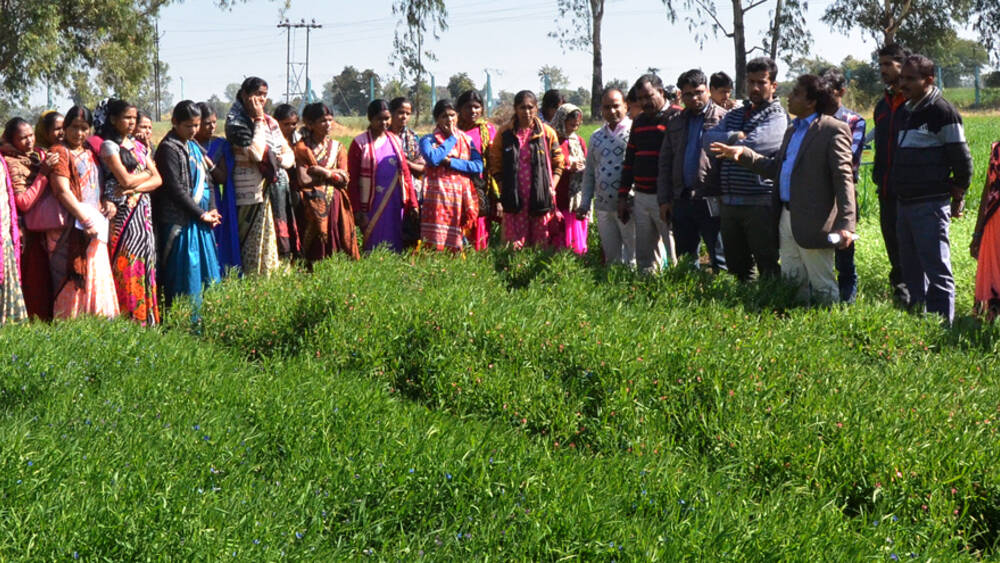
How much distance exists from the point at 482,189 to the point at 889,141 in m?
3.24

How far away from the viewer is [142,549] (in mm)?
3066

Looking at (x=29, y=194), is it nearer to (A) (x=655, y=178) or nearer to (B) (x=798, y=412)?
(A) (x=655, y=178)

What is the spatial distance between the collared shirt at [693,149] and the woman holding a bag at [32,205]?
438 centimetres

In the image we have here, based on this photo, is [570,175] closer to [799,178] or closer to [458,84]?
[799,178]

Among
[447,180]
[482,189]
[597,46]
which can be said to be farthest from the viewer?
[597,46]

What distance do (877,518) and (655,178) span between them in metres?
4.21

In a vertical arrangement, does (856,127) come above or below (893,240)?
above

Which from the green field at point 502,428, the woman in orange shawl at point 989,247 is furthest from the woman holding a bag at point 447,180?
the woman in orange shawl at point 989,247

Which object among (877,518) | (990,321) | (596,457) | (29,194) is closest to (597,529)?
(596,457)

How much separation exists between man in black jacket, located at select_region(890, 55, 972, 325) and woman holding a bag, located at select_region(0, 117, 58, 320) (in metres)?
5.74

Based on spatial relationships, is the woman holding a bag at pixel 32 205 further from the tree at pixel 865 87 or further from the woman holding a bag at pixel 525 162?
the tree at pixel 865 87

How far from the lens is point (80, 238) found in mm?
6785

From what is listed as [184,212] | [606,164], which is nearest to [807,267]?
[606,164]

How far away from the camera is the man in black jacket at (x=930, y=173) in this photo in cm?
667
